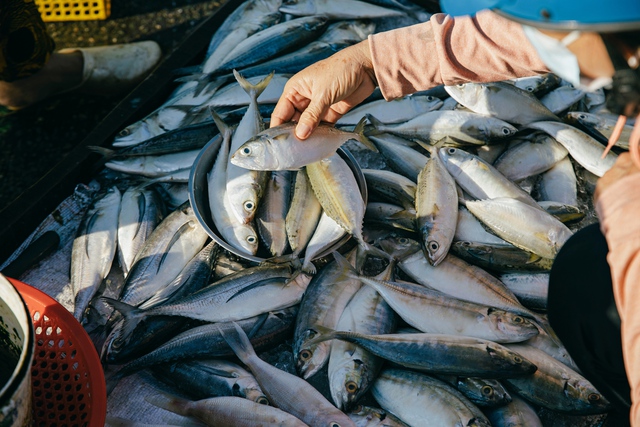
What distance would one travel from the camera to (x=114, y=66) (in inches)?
158

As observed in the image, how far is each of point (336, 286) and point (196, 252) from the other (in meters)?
0.71

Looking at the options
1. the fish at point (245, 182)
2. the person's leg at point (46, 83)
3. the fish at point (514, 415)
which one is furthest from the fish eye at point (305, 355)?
the person's leg at point (46, 83)

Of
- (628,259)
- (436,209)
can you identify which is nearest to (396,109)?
(436,209)

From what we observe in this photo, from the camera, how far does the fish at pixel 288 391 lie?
212 centimetres

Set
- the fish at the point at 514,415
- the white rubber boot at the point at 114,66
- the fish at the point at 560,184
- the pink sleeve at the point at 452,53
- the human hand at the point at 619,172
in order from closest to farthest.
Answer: the human hand at the point at 619,172 → the pink sleeve at the point at 452,53 → the fish at the point at 514,415 → the fish at the point at 560,184 → the white rubber boot at the point at 114,66

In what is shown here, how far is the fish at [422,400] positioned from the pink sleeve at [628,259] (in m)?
0.93

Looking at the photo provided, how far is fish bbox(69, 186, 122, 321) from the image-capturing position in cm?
260

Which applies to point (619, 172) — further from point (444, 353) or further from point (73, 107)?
point (73, 107)

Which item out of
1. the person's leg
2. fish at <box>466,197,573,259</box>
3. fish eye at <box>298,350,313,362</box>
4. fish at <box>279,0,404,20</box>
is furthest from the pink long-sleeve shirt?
the person's leg

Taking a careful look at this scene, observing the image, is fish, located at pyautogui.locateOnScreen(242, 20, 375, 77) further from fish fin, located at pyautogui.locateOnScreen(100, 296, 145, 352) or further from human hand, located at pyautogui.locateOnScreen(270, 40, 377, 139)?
fish fin, located at pyautogui.locateOnScreen(100, 296, 145, 352)

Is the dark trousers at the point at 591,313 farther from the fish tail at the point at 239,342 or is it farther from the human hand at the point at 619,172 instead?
the fish tail at the point at 239,342

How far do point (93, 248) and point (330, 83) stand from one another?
1413 mm

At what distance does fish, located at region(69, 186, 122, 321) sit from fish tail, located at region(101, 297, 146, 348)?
0.86 feet

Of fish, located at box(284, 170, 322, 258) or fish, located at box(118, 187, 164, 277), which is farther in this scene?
fish, located at box(118, 187, 164, 277)
